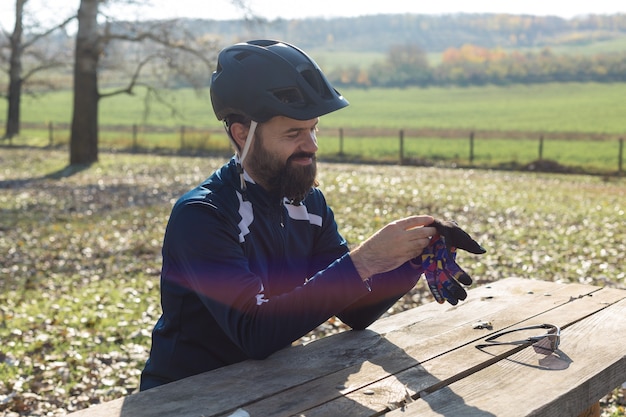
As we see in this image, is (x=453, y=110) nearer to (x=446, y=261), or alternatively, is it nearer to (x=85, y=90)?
(x=85, y=90)

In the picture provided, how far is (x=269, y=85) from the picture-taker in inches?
121

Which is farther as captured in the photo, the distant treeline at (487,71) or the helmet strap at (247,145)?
the distant treeline at (487,71)

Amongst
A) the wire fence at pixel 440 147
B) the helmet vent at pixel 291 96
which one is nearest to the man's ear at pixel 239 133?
the helmet vent at pixel 291 96

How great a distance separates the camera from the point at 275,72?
3135mm

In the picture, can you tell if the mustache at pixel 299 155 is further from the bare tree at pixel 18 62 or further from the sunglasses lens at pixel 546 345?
the bare tree at pixel 18 62

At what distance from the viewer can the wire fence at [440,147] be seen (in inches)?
1124

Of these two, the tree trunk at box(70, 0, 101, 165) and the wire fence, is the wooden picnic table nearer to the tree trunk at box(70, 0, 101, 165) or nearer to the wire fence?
the wire fence

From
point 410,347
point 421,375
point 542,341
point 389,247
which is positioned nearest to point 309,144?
point 389,247

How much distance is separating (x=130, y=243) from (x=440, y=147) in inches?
976

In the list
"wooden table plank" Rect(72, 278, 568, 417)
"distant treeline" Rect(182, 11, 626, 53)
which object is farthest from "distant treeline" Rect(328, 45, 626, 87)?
"wooden table plank" Rect(72, 278, 568, 417)

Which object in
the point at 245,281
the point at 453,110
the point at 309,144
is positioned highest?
the point at 453,110

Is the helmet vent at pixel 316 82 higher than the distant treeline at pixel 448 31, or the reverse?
the distant treeline at pixel 448 31

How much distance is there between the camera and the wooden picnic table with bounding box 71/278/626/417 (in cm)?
241

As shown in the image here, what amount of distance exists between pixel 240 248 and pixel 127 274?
7492 mm
